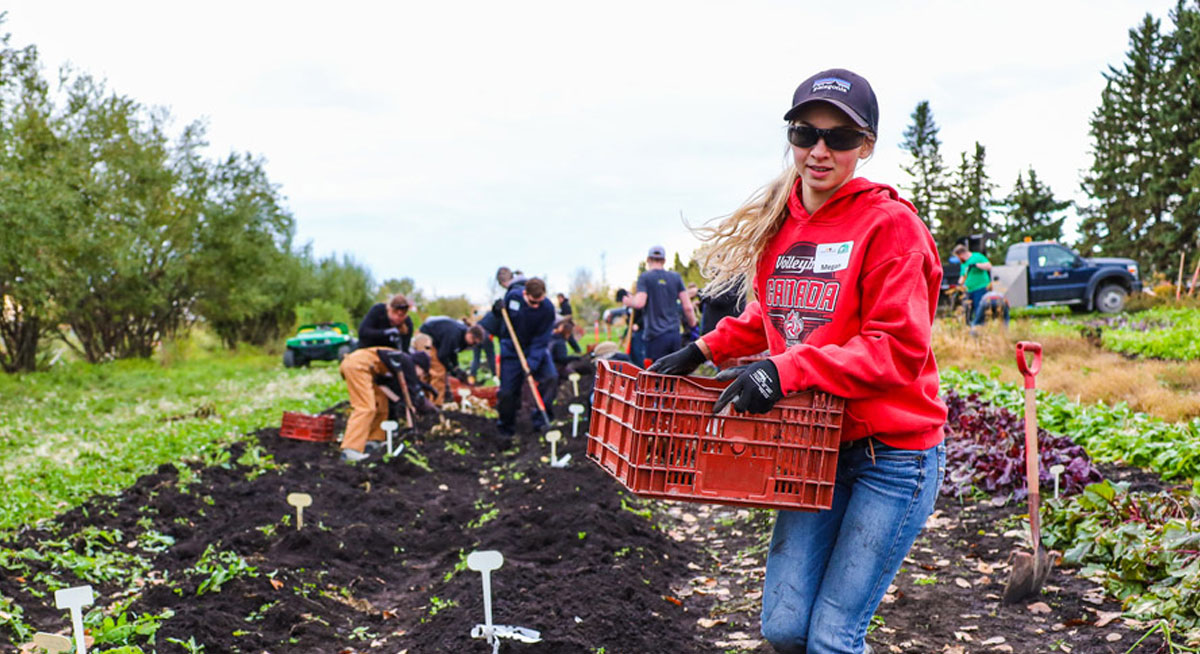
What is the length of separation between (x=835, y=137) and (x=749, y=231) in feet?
1.43

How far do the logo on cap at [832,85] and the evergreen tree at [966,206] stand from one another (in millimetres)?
46629

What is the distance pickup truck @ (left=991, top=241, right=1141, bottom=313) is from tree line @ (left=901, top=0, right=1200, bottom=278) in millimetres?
9089

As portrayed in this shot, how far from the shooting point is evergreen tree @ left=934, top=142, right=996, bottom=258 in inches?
1866

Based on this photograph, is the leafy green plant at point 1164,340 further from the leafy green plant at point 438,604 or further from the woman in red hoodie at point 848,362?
the woman in red hoodie at point 848,362

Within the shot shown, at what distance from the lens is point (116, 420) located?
1226 cm

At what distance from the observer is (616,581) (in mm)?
4938

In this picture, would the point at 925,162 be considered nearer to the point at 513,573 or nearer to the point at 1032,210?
the point at 1032,210

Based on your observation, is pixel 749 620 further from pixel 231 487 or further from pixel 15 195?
pixel 15 195

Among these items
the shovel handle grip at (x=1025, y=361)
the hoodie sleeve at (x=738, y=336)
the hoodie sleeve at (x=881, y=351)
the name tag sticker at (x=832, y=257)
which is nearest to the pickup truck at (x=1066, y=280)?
the shovel handle grip at (x=1025, y=361)

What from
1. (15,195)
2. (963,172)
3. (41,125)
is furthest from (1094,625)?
(963,172)

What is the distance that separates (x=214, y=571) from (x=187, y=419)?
806 centimetres

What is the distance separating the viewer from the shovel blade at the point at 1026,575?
14.9 feet

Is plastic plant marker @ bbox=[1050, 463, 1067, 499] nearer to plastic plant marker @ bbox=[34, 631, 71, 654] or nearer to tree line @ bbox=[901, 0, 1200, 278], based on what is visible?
plastic plant marker @ bbox=[34, 631, 71, 654]

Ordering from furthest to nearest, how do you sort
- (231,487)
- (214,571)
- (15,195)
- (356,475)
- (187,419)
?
(15,195) → (187,419) → (356,475) → (231,487) → (214,571)
